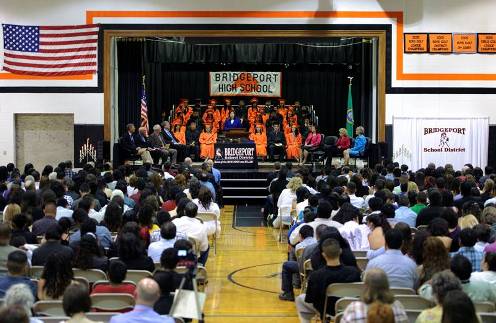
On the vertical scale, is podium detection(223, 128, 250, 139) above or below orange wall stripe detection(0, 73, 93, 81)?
below

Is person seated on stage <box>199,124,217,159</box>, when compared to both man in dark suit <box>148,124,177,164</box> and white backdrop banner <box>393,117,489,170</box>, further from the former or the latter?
white backdrop banner <box>393,117,489,170</box>

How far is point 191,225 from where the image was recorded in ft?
37.7

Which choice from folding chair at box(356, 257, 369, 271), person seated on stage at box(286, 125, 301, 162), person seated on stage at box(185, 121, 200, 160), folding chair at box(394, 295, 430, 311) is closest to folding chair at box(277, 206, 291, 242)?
folding chair at box(356, 257, 369, 271)

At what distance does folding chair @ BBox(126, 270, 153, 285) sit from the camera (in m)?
8.21

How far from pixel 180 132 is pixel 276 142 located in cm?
318

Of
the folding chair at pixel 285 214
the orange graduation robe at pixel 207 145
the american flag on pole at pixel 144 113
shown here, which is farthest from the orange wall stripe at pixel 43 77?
the folding chair at pixel 285 214

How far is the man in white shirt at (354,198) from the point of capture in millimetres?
13852

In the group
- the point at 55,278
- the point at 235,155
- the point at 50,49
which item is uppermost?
the point at 50,49

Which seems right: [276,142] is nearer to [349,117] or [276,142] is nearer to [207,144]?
[207,144]

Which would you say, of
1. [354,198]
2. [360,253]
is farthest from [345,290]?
[354,198]

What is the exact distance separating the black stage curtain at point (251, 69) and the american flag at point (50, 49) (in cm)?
335

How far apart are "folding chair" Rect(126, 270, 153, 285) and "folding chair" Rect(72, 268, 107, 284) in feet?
0.81

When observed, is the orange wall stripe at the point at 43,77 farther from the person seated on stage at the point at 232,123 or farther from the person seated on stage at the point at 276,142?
the person seated on stage at the point at 276,142

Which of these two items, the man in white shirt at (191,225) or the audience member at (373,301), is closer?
the audience member at (373,301)
